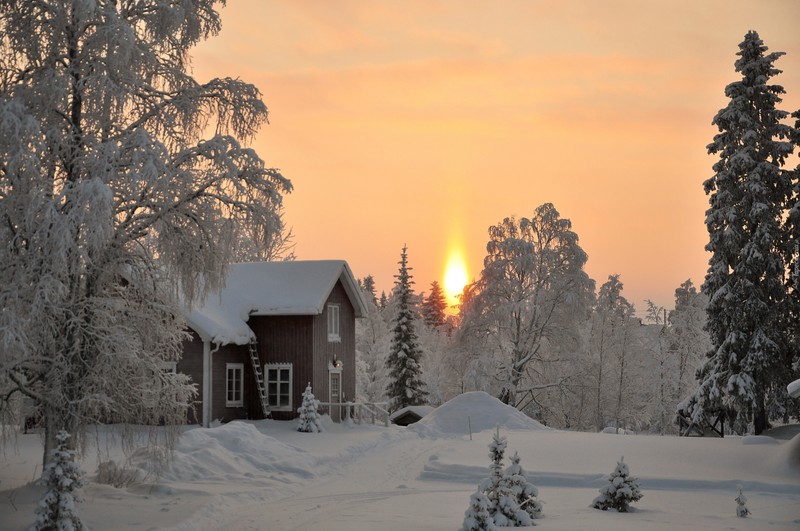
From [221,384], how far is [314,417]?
3.99 metres

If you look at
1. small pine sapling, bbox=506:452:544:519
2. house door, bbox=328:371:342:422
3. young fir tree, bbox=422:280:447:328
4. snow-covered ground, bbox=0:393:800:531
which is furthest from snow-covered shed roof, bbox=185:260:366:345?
young fir tree, bbox=422:280:447:328

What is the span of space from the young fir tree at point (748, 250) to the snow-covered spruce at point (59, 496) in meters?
21.9

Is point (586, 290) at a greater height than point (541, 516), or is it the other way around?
point (586, 290)

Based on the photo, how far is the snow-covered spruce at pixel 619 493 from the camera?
15773 mm

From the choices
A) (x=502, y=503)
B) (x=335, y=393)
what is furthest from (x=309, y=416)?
(x=502, y=503)

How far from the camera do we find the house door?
3462 centimetres

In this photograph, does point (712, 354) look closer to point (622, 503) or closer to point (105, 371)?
point (622, 503)

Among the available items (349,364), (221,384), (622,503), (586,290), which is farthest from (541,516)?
(586,290)

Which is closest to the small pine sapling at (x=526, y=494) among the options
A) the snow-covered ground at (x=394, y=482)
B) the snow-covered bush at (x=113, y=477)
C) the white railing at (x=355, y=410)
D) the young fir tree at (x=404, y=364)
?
the snow-covered ground at (x=394, y=482)

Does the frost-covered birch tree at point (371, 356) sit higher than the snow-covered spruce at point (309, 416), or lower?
higher

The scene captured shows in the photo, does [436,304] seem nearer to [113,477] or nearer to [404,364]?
[404,364]

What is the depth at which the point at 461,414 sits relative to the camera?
117 feet

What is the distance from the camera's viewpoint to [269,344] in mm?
33469

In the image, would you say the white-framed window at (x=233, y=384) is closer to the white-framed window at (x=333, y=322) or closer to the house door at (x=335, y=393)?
the house door at (x=335, y=393)
